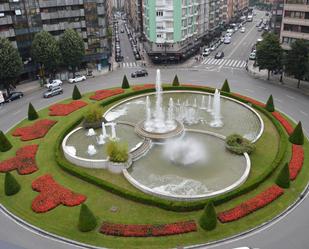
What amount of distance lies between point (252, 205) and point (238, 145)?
11550 millimetres

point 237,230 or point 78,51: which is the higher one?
point 78,51

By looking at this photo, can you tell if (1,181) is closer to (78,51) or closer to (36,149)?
(36,149)

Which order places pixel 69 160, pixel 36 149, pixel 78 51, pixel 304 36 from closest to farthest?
pixel 69 160 → pixel 36 149 → pixel 304 36 → pixel 78 51

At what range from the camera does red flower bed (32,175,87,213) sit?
34.8 m

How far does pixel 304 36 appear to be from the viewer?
74.2m

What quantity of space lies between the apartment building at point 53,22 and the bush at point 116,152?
52336mm

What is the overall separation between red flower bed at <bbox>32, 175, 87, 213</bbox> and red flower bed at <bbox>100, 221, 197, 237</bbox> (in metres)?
5.95

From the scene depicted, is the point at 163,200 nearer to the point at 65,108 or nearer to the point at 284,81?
the point at 65,108

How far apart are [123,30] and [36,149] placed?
131920 mm

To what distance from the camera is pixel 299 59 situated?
65.9 m

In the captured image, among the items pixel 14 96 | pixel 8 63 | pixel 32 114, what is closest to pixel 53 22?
pixel 8 63

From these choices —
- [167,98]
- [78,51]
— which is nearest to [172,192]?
[167,98]

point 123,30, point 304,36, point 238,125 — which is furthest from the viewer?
point 123,30

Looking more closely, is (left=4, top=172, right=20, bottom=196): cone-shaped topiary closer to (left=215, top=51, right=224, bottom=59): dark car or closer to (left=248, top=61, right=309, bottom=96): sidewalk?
(left=248, top=61, right=309, bottom=96): sidewalk
